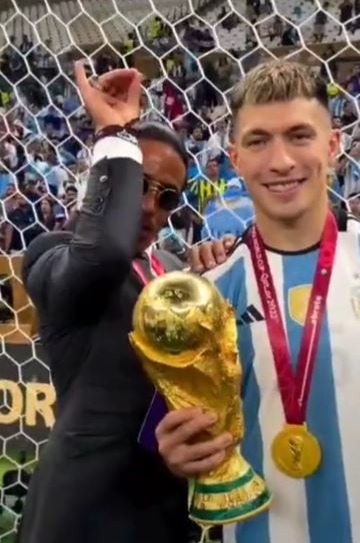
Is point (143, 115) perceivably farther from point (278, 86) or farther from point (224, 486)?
point (224, 486)

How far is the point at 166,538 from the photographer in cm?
80

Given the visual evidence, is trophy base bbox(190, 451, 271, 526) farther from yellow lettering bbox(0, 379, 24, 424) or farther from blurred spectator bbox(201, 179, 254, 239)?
yellow lettering bbox(0, 379, 24, 424)

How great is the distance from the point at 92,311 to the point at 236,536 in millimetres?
236

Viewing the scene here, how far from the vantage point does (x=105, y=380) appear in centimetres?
78

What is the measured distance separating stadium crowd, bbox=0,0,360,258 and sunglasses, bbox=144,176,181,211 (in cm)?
54

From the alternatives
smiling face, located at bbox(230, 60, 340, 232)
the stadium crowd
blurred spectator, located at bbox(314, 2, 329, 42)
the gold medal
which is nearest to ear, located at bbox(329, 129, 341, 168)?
smiling face, located at bbox(230, 60, 340, 232)

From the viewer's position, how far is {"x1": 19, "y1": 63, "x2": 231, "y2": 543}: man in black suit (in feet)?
2.44

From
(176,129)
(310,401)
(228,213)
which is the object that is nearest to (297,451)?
(310,401)

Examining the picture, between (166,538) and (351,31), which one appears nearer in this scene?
(166,538)

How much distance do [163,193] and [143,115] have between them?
943mm

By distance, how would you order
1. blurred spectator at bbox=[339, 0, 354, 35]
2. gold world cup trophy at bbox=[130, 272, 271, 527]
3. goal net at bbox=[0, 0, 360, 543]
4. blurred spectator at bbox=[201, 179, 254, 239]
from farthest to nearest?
blurred spectator at bbox=[339, 0, 354, 35] < goal net at bbox=[0, 0, 360, 543] < blurred spectator at bbox=[201, 179, 254, 239] < gold world cup trophy at bbox=[130, 272, 271, 527]

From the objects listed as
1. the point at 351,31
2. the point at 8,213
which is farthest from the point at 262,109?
the point at 351,31

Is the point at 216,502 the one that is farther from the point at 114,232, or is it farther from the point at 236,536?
the point at 114,232

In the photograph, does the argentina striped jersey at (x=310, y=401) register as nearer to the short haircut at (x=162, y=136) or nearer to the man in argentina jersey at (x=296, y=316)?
the man in argentina jersey at (x=296, y=316)
